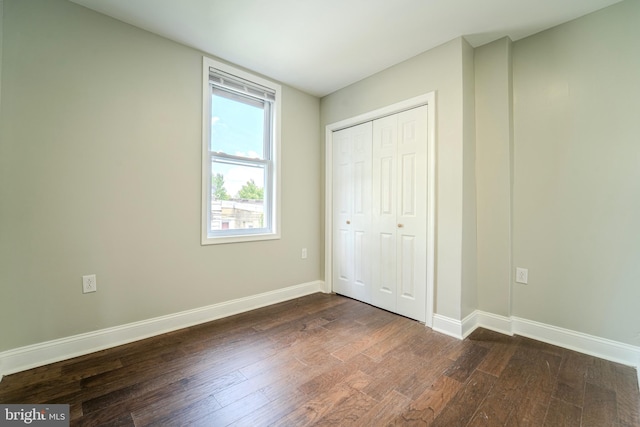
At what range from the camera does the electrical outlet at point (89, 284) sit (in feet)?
6.21

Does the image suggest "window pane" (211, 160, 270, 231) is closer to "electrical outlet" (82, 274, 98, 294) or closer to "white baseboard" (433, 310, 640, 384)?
"electrical outlet" (82, 274, 98, 294)

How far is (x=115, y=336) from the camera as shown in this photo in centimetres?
200

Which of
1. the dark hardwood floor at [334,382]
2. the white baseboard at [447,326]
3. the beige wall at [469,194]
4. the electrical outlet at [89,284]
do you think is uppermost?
the beige wall at [469,194]

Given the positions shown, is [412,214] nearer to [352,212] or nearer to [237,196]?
[352,212]

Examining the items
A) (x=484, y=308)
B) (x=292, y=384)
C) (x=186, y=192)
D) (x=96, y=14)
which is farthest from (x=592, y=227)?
(x=96, y=14)

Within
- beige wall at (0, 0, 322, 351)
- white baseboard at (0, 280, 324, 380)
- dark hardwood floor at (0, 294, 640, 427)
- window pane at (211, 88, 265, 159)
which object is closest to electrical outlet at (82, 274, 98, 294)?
beige wall at (0, 0, 322, 351)

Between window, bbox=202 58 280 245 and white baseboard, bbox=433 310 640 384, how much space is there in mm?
1938

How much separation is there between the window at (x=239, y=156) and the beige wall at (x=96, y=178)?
121mm

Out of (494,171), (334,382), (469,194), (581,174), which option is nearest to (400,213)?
Result: (469,194)

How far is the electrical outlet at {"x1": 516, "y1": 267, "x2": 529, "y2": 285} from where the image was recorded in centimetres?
220

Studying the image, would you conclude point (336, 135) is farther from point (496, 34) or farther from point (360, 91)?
point (496, 34)

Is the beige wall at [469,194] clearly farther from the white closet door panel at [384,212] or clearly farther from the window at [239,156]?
the window at [239,156]

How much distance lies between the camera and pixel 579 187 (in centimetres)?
196

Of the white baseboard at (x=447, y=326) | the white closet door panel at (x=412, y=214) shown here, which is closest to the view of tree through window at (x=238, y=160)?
the white closet door panel at (x=412, y=214)
